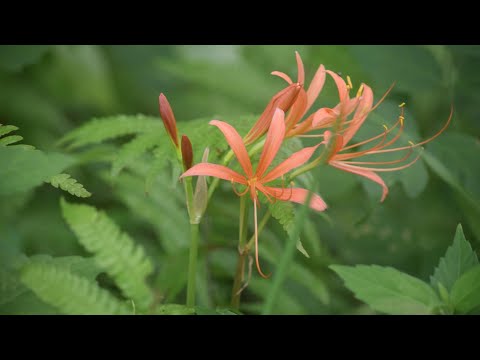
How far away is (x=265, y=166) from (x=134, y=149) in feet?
1.45

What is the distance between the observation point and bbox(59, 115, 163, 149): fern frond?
1.45 metres

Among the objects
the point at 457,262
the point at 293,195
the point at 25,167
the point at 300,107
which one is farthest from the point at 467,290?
the point at 25,167

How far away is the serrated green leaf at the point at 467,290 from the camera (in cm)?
87

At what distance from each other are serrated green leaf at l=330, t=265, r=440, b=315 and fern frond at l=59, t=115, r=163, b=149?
2.37 feet

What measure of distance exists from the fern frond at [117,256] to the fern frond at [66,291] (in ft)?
0.33

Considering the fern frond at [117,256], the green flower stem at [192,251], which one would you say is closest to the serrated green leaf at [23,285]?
the fern frond at [117,256]

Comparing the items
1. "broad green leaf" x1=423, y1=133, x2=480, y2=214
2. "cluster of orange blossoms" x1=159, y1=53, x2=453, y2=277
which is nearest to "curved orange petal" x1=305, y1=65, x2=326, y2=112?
"cluster of orange blossoms" x1=159, y1=53, x2=453, y2=277

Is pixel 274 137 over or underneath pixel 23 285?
over

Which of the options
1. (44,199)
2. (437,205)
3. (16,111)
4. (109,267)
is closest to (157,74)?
(16,111)

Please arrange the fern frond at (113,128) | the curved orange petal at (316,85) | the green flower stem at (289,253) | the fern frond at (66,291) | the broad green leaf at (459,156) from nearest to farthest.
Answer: the green flower stem at (289,253)
the fern frond at (66,291)
the curved orange petal at (316,85)
the fern frond at (113,128)
the broad green leaf at (459,156)

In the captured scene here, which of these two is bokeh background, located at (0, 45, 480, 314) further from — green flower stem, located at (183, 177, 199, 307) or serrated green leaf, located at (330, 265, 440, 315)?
serrated green leaf, located at (330, 265, 440, 315)

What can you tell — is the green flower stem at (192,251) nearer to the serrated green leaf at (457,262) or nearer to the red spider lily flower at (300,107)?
the red spider lily flower at (300,107)

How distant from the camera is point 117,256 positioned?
910mm

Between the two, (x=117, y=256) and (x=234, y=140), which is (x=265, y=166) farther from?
(x=117, y=256)
